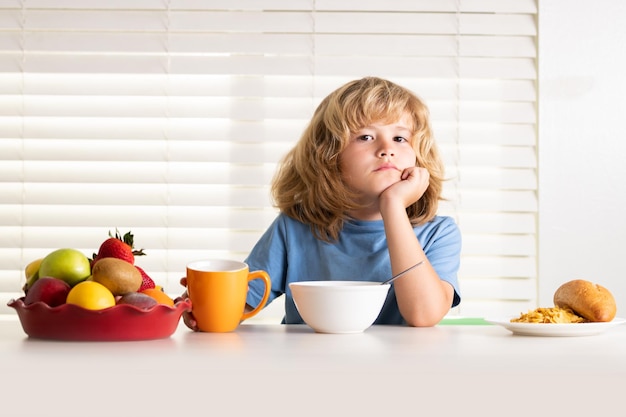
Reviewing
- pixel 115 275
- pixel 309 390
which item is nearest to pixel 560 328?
pixel 309 390

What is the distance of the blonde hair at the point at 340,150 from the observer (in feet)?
5.15

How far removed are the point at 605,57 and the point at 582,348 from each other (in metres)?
1.60

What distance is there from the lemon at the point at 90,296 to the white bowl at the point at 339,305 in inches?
10.7

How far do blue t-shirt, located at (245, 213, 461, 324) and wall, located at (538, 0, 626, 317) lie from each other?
29.1 inches

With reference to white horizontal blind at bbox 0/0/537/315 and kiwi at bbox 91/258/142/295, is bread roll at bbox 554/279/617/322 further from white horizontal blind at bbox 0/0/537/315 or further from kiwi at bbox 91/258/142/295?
white horizontal blind at bbox 0/0/537/315

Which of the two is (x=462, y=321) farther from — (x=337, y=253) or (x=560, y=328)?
(x=560, y=328)

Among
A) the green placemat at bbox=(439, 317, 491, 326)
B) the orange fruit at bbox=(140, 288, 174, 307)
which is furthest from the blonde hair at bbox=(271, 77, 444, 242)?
the orange fruit at bbox=(140, 288, 174, 307)

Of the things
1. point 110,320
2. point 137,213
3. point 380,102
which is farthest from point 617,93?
point 110,320

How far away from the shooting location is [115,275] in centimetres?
97

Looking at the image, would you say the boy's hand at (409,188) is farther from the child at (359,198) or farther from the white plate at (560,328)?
the white plate at (560,328)

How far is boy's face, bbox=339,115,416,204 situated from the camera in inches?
59.3

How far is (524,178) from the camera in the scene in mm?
2287

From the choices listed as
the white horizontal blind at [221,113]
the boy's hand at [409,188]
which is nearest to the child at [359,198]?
the boy's hand at [409,188]

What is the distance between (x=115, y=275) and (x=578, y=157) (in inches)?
66.1
